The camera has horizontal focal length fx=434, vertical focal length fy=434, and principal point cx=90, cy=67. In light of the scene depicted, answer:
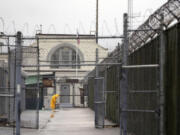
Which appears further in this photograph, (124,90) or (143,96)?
(143,96)

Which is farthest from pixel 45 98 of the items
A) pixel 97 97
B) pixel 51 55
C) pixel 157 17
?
pixel 157 17

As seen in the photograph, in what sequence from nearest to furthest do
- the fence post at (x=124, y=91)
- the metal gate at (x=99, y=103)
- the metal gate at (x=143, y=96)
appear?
the metal gate at (x=143, y=96) < the fence post at (x=124, y=91) < the metal gate at (x=99, y=103)

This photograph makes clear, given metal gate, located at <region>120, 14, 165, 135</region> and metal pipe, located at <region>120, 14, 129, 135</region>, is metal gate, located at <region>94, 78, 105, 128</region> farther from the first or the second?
metal pipe, located at <region>120, 14, 129, 135</region>

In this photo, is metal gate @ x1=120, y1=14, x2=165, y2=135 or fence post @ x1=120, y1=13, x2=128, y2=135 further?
fence post @ x1=120, y1=13, x2=128, y2=135

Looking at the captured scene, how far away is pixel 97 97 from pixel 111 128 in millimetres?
1344

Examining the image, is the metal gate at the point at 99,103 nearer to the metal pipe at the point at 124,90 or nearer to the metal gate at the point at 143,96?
the metal gate at the point at 143,96

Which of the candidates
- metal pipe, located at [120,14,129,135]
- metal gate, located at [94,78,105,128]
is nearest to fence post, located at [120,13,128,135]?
metal pipe, located at [120,14,129,135]

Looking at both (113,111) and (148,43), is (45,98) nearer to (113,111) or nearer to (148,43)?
(113,111)

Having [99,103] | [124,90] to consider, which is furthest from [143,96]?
[99,103]

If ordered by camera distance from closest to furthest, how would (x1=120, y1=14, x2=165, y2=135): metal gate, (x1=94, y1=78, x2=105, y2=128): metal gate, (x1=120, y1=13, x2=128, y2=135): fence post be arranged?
1. (x1=120, y1=14, x2=165, y2=135): metal gate
2. (x1=120, y1=13, x2=128, y2=135): fence post
3. (x1=94, y1=78, x2=105, y2=128): metal gate

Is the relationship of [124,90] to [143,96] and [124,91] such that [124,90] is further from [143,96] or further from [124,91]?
[143,96]

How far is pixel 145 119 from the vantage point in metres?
12.2

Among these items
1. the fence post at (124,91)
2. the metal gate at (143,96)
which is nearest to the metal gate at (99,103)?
the metal gate at (143,96)

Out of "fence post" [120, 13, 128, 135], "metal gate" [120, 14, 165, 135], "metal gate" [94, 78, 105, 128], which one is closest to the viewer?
"metal gate" [120, 14, 165, 135]
